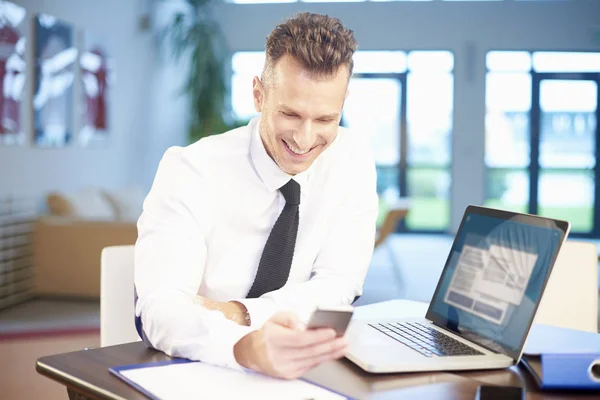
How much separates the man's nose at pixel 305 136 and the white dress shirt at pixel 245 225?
0.64ft

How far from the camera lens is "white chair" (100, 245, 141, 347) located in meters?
1.84

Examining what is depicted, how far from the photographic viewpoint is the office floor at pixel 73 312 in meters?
3.31

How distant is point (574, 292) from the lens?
1963 mm

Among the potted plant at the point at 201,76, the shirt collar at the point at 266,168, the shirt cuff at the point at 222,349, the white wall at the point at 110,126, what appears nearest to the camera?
the shirt cuff at the point at 222,349

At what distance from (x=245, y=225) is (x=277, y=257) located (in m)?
0.12

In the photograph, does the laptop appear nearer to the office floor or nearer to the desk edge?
the desk edge

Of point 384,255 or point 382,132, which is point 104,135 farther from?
point 382,132

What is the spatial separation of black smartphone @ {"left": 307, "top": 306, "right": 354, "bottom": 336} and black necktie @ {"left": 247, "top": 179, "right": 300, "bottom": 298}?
0.61 metres

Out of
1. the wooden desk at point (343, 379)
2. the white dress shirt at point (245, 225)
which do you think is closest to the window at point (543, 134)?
the white dress shirt at point (245, 225)

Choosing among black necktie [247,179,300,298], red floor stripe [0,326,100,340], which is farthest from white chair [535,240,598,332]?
red floor stripe [0,326,100,340]

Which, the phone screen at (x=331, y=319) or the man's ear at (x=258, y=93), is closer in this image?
the phone screen at (x=331, y=319)

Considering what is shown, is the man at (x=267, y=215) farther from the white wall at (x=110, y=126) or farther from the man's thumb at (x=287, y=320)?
the white wall at (x=110, y=126)

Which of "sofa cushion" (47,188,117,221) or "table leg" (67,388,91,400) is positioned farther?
"sofa cushion" (47,188,117,221)

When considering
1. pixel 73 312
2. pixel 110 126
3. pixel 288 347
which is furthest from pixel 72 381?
pixel 110 126
